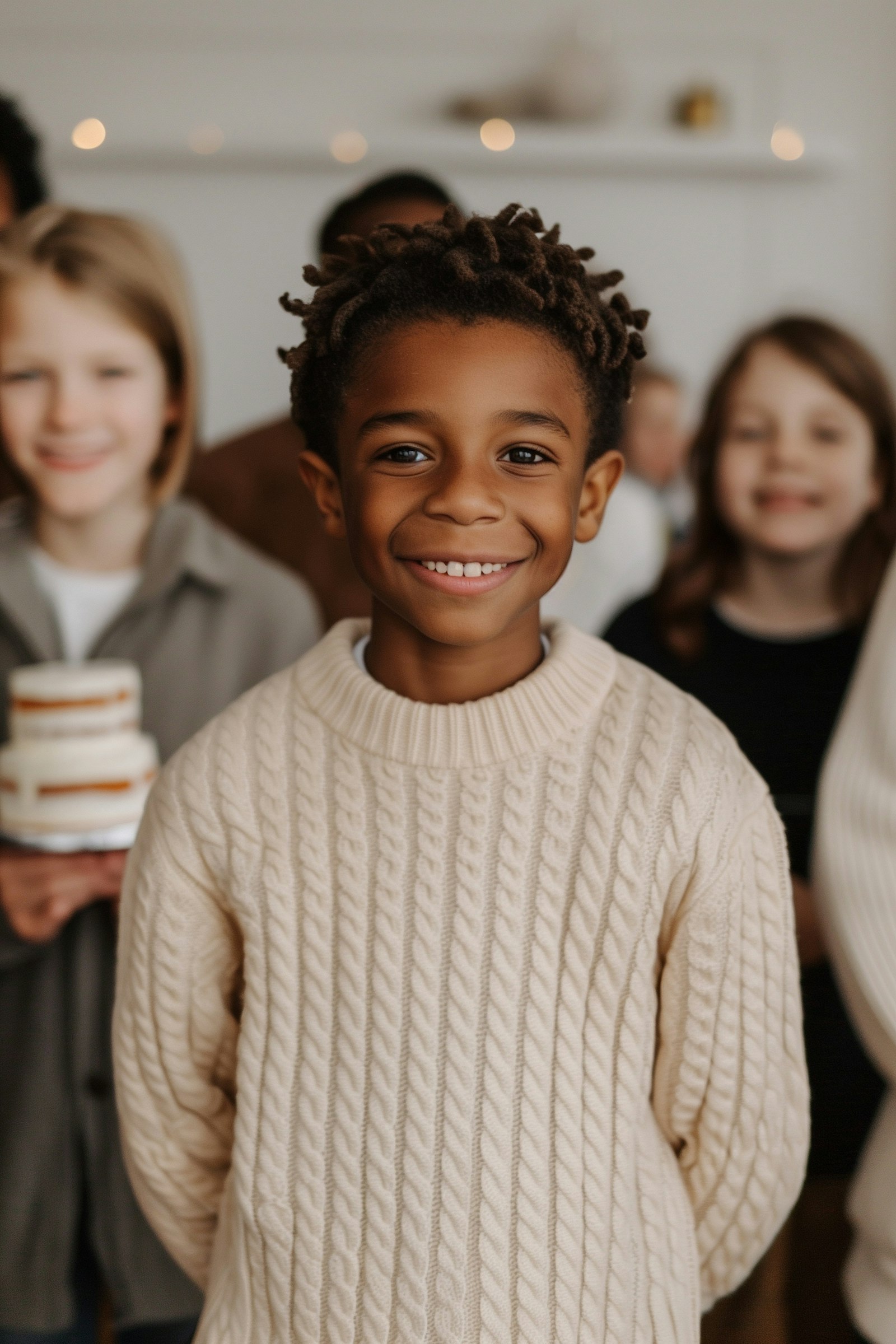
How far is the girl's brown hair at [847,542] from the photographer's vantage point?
4.58 ft

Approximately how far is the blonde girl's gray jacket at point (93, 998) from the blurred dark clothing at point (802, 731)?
0.47m

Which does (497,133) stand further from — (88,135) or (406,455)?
(406,455)

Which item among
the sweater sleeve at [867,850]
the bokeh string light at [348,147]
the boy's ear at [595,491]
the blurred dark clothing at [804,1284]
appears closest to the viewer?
the boy's ear at [595,491]

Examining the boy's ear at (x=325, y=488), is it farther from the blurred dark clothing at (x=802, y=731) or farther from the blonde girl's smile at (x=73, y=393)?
the blurred dark clothing at (x=802, y=731)

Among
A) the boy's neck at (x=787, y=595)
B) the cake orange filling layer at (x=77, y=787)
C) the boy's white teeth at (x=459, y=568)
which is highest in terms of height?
the boy's white teeth at (x=459, y=568)

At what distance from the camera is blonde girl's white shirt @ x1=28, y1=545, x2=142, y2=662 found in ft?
4.15

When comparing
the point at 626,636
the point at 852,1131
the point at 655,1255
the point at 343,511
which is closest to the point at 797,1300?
the point at 852,1131

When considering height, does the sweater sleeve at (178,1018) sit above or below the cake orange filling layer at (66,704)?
below

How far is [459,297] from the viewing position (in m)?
0.68

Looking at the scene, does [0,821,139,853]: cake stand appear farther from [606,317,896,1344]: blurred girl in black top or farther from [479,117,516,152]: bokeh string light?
[479,117,516,152]: bokeh string light

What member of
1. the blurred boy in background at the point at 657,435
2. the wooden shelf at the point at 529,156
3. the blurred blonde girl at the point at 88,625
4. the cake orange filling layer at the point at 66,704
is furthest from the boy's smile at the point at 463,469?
the wooden shelf at the point at 529,156

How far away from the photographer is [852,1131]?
1.18 m

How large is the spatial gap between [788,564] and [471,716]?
810 mm

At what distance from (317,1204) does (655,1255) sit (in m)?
0.22
